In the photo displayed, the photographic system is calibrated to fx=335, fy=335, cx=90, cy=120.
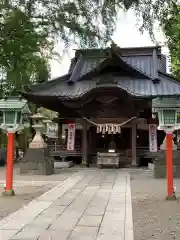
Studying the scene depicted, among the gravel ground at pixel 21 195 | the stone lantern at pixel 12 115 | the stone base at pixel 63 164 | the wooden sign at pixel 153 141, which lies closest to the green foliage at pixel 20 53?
the gravel ground at pixel 21 195

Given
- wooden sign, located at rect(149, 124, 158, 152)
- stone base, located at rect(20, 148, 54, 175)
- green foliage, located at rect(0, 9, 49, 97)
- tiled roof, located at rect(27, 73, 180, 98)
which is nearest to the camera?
green foliage, located at rect(0, 9, 49, 97)

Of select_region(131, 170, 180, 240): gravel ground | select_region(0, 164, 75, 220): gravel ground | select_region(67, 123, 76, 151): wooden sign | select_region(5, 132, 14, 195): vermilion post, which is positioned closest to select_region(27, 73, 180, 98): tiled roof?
select_region(67, 123, 76, 151): wooden sign

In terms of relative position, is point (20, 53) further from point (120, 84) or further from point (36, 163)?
point (120, 84)

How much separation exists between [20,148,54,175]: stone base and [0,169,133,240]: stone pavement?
17.2ft

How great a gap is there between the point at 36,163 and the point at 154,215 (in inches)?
351

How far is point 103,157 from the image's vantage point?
17.8 metres

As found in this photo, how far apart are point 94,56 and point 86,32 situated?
0.49 meters

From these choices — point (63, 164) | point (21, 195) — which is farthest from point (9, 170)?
point (63, 164)

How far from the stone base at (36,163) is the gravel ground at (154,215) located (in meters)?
5.66

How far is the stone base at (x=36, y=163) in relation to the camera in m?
14.7

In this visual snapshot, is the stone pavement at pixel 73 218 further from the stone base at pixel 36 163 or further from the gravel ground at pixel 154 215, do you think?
the stone base at pixel 36 163

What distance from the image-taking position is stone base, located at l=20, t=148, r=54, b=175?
48.2ft

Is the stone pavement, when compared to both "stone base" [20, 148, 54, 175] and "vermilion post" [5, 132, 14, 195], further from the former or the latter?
"stone base" [20, 148, 54, 175]

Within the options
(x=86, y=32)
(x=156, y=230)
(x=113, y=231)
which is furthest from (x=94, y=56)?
(x=156, y=230)
